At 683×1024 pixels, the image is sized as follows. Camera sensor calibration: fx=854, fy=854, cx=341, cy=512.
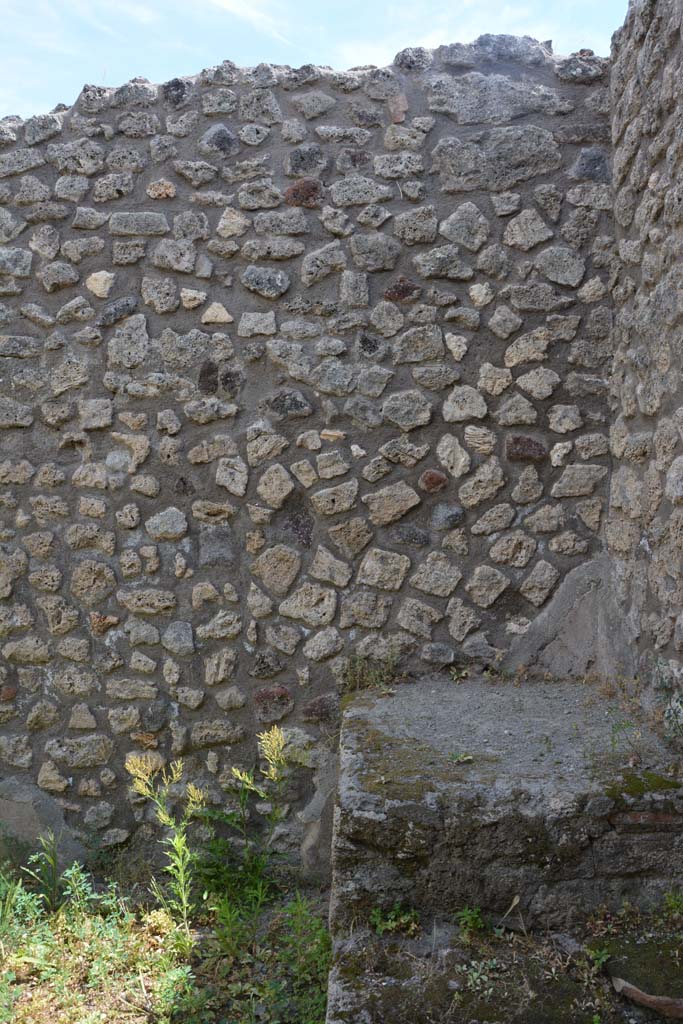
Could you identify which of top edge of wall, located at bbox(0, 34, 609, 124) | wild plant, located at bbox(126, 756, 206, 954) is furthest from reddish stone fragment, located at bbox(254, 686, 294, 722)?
top edge of wall, located at bbox(0, 34, 609, 124)

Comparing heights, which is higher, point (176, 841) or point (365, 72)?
point (365, 72)

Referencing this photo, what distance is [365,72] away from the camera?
11.0ft

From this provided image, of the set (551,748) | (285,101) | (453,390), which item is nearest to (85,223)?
(285,101)

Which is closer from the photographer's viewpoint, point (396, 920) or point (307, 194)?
point (396, 920)

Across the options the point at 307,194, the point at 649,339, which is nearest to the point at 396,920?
the point at 649,339

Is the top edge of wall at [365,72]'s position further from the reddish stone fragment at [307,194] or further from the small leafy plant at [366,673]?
the small leafy plant at [366,673]

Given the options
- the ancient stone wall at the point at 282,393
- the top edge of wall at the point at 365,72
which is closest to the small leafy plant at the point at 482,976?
the ancient stone wall at the point at 282,393

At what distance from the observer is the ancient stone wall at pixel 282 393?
3.20 metres

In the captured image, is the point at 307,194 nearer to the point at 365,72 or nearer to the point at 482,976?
the point at 365,72

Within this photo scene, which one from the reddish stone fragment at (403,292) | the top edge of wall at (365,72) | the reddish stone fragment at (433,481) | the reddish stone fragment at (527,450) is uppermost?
the top edge of wall at (365,72)

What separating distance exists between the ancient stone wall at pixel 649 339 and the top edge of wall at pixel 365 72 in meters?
0.21

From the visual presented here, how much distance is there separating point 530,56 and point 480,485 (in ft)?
5.47

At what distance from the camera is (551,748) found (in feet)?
8.06

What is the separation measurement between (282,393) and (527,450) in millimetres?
954
